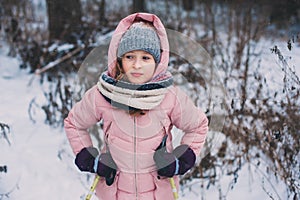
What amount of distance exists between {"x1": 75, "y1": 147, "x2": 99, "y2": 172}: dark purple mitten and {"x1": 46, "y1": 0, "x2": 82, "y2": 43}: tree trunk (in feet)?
13.0

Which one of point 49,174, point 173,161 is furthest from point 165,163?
point 49,174

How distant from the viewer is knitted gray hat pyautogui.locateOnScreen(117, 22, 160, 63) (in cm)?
228

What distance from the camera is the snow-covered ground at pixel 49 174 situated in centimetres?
344

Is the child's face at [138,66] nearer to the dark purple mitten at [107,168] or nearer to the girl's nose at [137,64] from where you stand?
the girl's nose at [137,64]

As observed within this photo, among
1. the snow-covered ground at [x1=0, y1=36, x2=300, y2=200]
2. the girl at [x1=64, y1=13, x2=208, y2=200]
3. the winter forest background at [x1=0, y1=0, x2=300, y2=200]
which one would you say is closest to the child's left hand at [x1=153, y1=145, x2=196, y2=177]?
the girl at [x1=64, y1=13, x2=208, y2=200]

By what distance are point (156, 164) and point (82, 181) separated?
56.3 inches

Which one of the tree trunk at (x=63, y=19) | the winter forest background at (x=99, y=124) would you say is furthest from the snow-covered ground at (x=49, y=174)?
the tree trunk at (x=63, y=19)

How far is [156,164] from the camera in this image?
2.34 m

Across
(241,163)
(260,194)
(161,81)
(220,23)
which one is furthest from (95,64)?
(220,23)

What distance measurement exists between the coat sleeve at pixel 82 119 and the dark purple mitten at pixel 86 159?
5 cm

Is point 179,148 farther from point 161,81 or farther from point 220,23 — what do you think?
point 220,23

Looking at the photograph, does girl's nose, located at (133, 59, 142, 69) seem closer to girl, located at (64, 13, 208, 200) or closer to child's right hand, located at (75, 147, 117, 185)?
girl, located at (64, 13, 208, 200)

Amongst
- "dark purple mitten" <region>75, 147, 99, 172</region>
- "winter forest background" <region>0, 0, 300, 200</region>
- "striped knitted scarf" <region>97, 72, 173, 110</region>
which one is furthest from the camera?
"winter forest background" <region>0, 0, 300, 200</region>

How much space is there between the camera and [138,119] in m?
2.35
